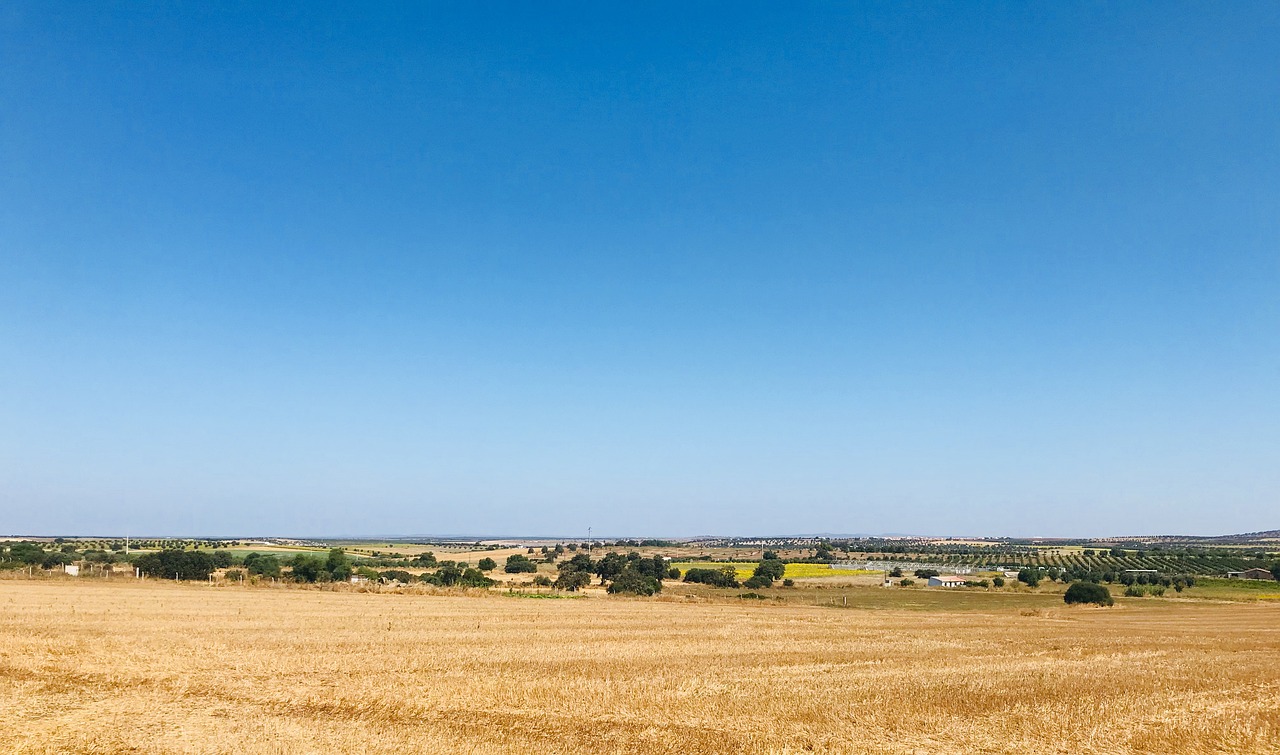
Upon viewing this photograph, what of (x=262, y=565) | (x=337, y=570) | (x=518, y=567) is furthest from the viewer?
(x=518, y=567)

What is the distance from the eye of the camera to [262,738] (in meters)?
15.6

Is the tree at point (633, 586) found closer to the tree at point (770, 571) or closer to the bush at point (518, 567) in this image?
the tree at point (770, 571)

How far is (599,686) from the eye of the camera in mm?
21672

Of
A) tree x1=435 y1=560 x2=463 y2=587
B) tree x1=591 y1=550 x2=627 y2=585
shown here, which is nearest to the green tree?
tree x1=591 y1=550 x2=627 y2=585

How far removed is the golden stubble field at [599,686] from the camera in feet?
53.6

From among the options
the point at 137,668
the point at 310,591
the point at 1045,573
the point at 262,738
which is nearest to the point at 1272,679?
the point at 262,738

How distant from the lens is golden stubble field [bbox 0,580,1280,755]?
16344 millimetres

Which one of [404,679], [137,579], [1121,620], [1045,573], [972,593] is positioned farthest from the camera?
[1045,573]

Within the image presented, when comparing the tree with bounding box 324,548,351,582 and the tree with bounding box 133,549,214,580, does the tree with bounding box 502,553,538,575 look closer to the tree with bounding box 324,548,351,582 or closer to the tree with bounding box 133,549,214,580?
the tree with bounding box 324,548,351,582

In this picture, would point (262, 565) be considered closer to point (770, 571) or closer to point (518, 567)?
point (518, 567)

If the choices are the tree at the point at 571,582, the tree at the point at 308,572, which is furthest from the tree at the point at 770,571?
the tree at the point at 308,572

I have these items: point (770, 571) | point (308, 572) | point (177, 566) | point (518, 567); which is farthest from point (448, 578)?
point (770, 571)

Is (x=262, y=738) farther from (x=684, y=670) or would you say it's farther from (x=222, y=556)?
(x=222, y=556)

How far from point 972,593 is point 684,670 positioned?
283 ft
